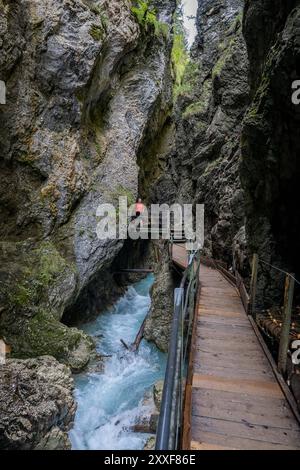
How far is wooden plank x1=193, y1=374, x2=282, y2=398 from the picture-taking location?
379 centimetres

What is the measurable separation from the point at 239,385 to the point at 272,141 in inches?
180

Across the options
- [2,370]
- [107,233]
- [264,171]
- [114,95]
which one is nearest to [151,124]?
[114,95]

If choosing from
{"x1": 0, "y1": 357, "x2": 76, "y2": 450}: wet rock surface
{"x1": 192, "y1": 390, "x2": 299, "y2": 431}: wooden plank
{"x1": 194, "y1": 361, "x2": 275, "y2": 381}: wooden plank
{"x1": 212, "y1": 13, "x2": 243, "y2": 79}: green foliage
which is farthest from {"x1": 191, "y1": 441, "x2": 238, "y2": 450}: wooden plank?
{"x1": 212, "y1": 13, "x2": 243, "y2": 79}: green foliage

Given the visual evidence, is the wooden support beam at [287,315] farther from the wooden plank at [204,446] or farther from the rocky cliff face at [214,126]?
the rocky cliff face at [214,126]

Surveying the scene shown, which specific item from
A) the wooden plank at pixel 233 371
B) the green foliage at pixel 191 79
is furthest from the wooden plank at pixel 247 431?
the green foliage at pixel 191 79

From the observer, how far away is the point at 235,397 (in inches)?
145

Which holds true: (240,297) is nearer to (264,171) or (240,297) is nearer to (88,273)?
(264,171)

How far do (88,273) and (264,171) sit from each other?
8.86 m

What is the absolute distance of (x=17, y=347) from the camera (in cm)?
970

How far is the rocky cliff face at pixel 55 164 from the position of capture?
10508mm

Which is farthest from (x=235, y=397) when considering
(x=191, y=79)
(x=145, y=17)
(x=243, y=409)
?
(x=191, y=79)

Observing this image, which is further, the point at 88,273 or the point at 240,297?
the point at 88,273

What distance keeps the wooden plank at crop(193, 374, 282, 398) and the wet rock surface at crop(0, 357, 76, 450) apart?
4.20 meters

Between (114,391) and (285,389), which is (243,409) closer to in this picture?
(285,389)
